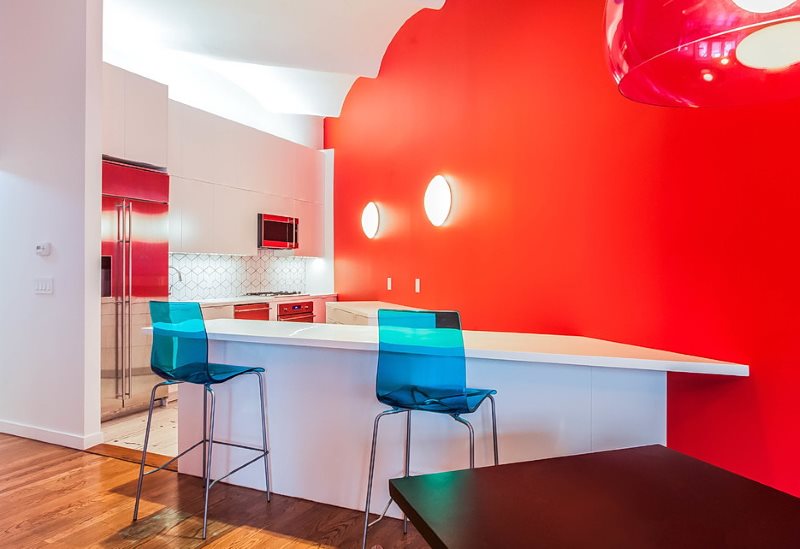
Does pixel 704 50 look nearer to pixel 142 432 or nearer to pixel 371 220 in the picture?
pixel 142 432

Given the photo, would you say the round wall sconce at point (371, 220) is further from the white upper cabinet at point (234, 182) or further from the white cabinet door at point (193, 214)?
the white cabinet door at point (193, 214)

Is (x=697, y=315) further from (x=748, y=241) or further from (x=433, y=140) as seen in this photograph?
(x=433, y=140)

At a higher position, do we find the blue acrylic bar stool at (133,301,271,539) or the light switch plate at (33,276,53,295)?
the light switch plate at (33,276,53,295)

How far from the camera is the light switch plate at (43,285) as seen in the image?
139 inches

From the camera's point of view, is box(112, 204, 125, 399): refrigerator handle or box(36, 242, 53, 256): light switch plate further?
box(112, 204, 125, 399): refrigerator handle

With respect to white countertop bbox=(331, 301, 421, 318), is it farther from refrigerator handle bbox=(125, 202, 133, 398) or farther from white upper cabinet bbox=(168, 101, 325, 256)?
refrigerator handle bbox=(125, 202, 133, 398)

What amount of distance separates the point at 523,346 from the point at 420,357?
0.50 m

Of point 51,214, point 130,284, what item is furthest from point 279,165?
point 51,214

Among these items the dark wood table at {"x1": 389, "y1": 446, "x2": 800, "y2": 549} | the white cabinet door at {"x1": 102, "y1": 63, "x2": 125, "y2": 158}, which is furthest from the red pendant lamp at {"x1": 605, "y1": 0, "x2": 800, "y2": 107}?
the white cabinet door at {"x1": 102, "y1": 63, "x2": 125, "y2": 158}

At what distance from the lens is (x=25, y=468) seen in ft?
9.98

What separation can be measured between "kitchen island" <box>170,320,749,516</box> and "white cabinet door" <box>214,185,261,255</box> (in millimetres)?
2343

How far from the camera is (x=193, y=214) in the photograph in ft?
16.0

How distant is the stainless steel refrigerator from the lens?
382cm

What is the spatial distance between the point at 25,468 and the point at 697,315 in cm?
373
